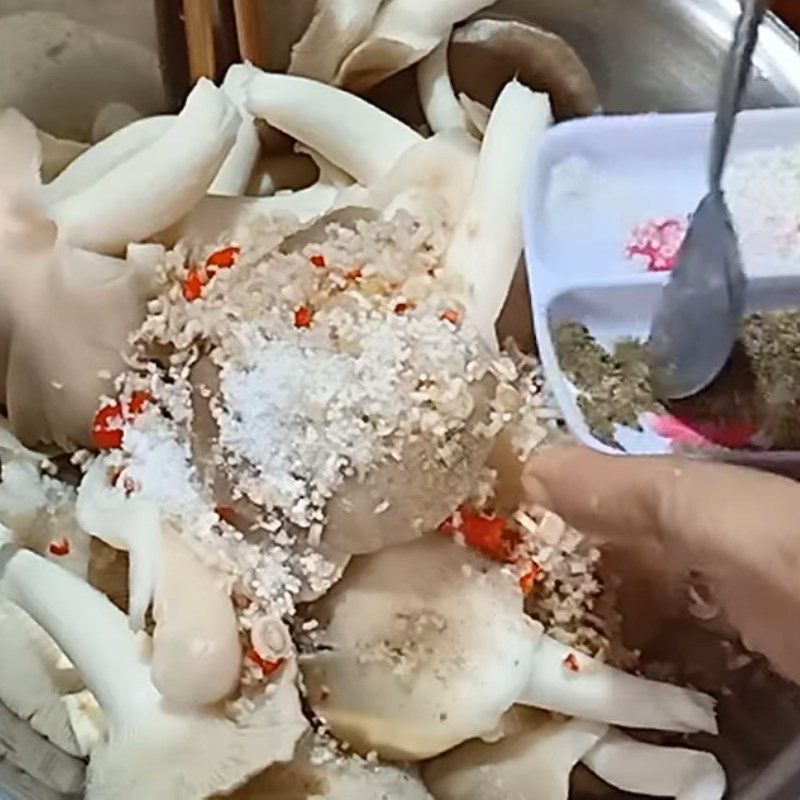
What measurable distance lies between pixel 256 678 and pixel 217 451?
10cm

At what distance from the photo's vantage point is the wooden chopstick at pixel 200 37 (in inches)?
31.9

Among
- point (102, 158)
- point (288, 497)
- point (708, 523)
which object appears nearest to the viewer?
point (708, 523)

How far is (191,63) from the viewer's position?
833 millimetres

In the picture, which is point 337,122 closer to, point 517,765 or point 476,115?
point 476,115

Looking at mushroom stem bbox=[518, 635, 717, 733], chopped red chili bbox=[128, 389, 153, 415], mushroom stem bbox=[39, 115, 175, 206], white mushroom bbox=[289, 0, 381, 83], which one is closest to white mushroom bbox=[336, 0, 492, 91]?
white mushroom bbox=[289, 0, 381, 83]

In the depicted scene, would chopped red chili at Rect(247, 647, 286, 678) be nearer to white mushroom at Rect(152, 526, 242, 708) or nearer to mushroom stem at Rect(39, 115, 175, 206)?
white mushroom at Rect(152, 526, 242, 708)

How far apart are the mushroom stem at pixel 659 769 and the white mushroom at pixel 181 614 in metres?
0.17

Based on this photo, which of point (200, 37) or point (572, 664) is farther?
point (200, 37)

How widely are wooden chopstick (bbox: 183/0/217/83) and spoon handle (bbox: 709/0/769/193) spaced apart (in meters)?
0.29

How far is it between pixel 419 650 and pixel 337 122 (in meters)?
0.29

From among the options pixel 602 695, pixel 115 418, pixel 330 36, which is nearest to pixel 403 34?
pixel 330 36

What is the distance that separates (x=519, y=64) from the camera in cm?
80

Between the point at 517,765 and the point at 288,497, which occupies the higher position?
the point at 288,497

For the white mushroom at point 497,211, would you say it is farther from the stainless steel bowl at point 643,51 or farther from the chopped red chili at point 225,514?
the chopped red chili at point 225,514
